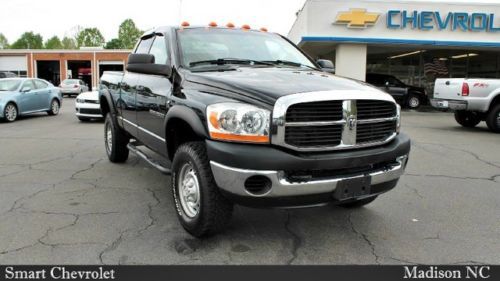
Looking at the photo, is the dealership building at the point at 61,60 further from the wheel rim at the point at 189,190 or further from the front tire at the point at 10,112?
→ the wheel rim at the point at 189,190

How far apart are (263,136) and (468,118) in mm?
12021

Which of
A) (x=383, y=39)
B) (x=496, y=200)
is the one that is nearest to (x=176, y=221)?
(x=496, y=200)

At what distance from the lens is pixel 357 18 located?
19656 millimetres

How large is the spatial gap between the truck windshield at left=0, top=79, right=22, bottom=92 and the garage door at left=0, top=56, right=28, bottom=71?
123 ft

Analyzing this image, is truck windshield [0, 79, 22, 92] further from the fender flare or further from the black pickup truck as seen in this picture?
the fender flare

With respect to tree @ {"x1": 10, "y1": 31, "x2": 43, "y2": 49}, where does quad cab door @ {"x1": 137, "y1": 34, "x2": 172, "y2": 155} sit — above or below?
below

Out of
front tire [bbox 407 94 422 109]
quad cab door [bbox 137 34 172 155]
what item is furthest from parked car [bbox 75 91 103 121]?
front tire [bbox 407 94 422 109]

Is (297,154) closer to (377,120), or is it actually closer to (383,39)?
(377,120)

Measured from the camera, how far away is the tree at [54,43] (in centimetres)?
12594

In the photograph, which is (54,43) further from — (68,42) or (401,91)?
(401,91)

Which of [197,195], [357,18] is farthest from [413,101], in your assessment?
[197,195]

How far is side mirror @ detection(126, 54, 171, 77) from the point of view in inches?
176

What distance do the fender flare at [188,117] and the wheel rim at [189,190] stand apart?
37cm

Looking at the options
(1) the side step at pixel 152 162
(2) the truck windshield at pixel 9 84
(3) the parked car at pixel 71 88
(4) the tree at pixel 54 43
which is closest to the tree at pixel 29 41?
(4) the tree at pixel 54 43
